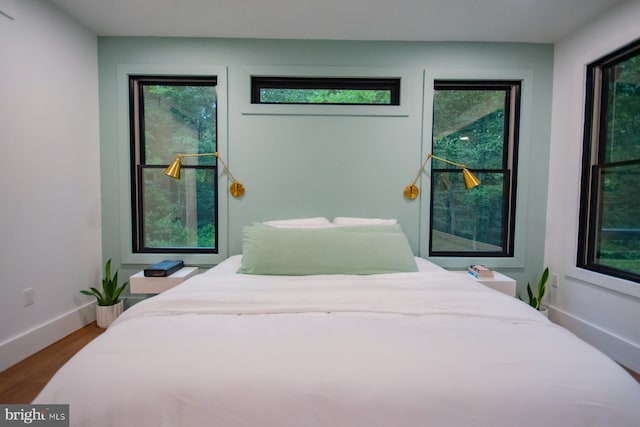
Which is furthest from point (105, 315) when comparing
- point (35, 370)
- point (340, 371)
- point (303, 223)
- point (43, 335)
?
point (340, 371)

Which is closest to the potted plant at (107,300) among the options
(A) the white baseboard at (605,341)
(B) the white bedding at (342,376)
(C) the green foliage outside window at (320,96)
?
(B) the white bedding at (342,376)

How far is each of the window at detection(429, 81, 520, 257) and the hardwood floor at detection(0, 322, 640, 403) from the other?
1.36 metres

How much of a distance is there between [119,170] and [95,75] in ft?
2.80

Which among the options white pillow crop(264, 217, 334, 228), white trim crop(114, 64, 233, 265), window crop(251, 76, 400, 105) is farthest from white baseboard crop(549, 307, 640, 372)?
white trim crop(114, 64, 233, 265)

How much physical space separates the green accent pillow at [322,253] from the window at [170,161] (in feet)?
3.09

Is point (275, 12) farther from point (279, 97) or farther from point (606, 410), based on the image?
point (606, 410)

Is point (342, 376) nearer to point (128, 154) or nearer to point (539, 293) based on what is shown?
point (539, 293)

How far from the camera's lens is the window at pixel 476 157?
2.57 metres

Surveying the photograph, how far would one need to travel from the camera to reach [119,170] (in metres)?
2.48

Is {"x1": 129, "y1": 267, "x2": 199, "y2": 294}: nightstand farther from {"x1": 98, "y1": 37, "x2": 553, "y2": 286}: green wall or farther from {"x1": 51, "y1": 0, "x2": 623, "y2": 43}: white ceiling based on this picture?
{"x1": 51, "y1": 0, "x2": 623, "y2": 43}: white ceiling

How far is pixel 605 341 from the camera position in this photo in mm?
2049

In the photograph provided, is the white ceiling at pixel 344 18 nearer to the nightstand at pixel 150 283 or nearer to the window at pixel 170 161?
the window at pixel 170 161

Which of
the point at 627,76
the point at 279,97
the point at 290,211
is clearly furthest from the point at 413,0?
the point at 290,211

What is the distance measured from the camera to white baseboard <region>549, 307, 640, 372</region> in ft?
6.17
